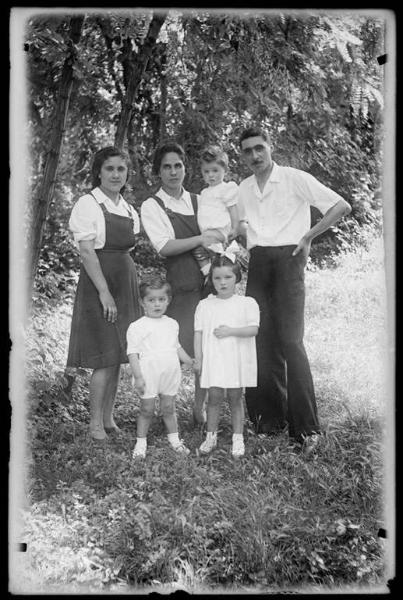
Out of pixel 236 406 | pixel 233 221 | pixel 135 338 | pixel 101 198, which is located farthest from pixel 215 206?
pixel 236 406

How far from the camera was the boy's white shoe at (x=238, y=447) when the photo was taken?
4.71 meters

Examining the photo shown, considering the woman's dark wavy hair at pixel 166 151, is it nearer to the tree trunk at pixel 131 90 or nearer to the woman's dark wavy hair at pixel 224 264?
the woman's dark wavy hair at pixel 224 264

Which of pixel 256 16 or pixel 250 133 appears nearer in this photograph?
pixel 256 16

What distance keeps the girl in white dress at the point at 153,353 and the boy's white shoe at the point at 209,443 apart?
13cm

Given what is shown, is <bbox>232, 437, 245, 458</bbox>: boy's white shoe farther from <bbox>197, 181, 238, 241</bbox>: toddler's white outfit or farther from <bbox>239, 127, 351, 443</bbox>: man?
<bbox>197, 181, 238, 241</bbox>: toddler's white outfit

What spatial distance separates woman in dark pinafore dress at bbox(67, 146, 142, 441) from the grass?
0.50m

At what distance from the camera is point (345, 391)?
595 cm

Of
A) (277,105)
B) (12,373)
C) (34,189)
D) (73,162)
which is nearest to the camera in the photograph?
(12,373)

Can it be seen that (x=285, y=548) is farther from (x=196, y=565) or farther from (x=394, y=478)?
(x=394, y=478)

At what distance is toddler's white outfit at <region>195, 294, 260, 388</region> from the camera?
15.3ft

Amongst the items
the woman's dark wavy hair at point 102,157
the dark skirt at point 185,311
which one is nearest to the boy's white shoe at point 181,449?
the dark skirt at point 185,311

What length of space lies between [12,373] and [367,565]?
2.27 meters

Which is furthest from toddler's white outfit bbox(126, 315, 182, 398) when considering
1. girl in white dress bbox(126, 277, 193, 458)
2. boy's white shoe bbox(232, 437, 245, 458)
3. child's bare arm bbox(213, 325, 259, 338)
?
boy's white shoe bbox(232, 437, 245, 458)
